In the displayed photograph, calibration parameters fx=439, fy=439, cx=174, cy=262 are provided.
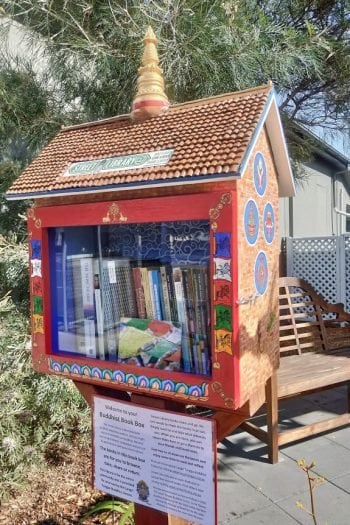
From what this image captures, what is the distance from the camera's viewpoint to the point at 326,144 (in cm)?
652

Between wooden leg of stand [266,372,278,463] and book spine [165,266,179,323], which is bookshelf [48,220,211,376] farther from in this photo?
wooden leg of stand [266,372,278,463]

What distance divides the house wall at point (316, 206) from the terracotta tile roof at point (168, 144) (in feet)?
28.1

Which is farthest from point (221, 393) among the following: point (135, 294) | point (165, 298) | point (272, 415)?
point (272, 415)

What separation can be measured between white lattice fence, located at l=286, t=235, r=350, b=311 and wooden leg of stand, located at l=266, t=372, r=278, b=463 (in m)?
4.54

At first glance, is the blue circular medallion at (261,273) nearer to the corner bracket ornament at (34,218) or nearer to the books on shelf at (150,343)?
the books on shelf at (150,343)

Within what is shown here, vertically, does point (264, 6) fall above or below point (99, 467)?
above

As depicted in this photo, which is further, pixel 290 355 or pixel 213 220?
pixel 290 355

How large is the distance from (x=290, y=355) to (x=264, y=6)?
3.45m

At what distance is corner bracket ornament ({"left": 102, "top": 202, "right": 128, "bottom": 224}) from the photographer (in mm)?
1624

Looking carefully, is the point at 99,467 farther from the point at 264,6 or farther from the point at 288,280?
the point at 264,6

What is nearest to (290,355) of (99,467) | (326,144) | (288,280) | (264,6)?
(288,280)

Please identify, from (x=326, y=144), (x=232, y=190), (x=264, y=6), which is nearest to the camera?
(x=232, y=190)

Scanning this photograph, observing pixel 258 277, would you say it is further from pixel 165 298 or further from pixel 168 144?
pixel 168 144

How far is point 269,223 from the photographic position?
1.75 metres
